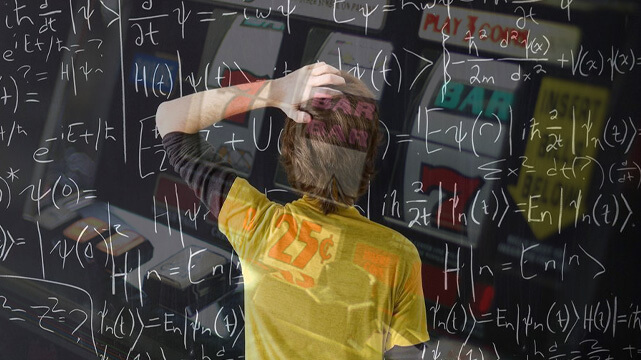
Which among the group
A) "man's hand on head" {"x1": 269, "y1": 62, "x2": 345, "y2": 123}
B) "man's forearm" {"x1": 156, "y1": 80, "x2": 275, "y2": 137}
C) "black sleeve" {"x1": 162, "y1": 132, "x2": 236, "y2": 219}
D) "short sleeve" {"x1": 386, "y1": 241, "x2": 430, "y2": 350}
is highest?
"man's hand on head" {"x1": 269, "y1": 62, "x2": 345, "y2": 123}

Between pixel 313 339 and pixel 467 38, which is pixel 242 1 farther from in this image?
pixel 313 339

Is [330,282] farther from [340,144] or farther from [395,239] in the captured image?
[340,144]

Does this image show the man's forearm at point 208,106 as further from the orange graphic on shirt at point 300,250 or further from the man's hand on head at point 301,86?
the orange graphic on shirt at point 300,250

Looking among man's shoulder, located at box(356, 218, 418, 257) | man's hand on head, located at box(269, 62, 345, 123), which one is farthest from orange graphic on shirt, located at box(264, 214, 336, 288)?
man's hand on head, located at box(269, 62, 345, 123)

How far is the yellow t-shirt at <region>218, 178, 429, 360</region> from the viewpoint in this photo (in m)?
1.25

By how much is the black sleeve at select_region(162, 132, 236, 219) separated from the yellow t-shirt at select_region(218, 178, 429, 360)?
53 millimetres

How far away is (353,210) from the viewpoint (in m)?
1.30

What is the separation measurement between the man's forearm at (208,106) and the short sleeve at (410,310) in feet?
1.76

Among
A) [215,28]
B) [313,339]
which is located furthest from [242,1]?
[313,339]

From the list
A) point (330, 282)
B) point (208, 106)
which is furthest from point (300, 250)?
point (208, 106)

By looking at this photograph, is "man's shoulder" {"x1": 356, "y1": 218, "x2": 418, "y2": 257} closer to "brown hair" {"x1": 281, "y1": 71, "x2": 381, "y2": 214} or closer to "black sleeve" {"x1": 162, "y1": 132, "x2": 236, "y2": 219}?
"brown hair" {"x1": 281, "y1": 71, "x2": 381, "y2": 214}

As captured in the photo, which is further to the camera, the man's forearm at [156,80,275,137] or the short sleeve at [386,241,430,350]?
the man's forearm at [156,80,275,137]

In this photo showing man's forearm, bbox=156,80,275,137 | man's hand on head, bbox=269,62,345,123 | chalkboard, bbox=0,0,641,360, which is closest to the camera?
chalkboard, bbox=0,0,641,360

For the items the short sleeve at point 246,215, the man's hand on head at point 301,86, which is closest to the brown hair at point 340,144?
the man's hand on head at point 301,86
